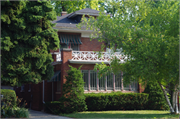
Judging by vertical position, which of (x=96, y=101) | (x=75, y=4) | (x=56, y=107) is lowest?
(x=56, y=107)

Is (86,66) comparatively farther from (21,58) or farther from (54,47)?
(21,58)

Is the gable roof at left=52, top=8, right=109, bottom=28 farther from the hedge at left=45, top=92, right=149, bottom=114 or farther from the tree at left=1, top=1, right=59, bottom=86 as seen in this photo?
the hedge at left=45, top=92, right=149, bottom=114

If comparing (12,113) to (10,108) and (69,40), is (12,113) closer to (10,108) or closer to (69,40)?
(10,108)

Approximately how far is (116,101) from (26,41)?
30.2ft

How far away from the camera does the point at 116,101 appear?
2120 centimetres

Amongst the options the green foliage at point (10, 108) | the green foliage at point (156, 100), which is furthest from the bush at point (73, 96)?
the green foliage at point (156, 100)

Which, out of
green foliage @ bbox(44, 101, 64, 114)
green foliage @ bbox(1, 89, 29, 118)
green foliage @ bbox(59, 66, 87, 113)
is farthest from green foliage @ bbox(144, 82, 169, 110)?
green foliage @ bbox(1, 89, 29, 118)

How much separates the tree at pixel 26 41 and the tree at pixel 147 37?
3790 millimetres

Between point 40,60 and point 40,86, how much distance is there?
24.8 feet

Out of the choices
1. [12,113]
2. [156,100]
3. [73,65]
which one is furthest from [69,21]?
[12,113]

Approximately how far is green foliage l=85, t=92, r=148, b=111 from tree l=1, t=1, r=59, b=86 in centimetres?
465

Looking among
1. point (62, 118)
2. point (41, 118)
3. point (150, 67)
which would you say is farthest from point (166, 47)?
point (41, 118)

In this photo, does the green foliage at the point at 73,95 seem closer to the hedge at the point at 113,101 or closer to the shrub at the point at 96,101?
the hedge at the point at 113,101

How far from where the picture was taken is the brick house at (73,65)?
70.8ft
